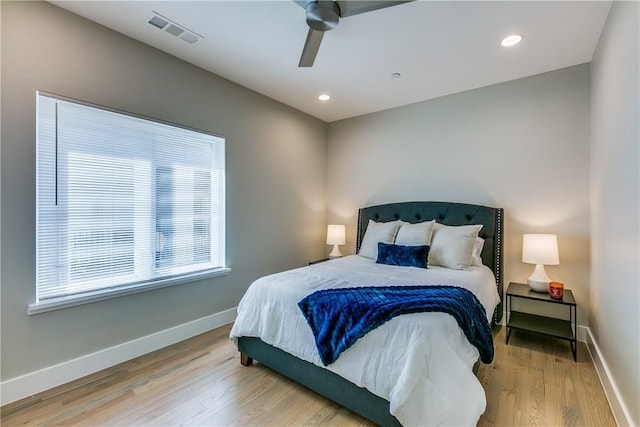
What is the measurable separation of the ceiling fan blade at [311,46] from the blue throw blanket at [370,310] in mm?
1736

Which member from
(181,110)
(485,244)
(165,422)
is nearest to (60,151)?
(181,110)

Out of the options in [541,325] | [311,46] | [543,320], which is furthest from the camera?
[543,320]

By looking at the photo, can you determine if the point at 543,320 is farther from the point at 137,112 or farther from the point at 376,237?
the point at 137,112

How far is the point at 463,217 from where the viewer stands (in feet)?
10.9

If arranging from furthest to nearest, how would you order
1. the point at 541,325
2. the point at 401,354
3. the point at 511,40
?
1. the point at 541,325
2. the point at 511,40
3. the point at 401,354

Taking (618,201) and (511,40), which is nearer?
(618,201)

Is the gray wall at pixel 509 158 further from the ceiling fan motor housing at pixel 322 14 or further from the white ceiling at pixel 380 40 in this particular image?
the ceiling fan motor housing at pixel 322 14

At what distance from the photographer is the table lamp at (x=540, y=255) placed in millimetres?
2631

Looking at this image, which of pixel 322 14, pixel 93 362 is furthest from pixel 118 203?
pixel 322 14

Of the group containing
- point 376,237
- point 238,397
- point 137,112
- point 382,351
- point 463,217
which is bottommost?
point 238,397

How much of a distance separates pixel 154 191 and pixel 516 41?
11.1 ft

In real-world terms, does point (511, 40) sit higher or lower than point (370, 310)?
higher

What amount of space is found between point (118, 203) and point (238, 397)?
179 cm

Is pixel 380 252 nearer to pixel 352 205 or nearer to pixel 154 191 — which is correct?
pixel 352 205
